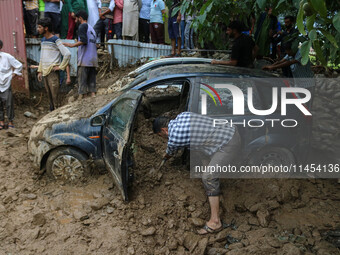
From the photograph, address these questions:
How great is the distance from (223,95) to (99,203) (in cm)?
216

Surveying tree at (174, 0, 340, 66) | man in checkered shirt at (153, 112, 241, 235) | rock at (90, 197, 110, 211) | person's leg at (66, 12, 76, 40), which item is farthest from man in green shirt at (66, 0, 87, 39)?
man in checkered shirt at (153, 112, 241, 235)

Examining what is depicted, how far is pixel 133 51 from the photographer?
9.97m

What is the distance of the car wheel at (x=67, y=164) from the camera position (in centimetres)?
460

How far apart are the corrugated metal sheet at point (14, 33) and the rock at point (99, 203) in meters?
5.15

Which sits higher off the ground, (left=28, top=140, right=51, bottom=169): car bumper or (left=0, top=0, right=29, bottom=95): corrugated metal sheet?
(left=0, top=0, right=29, bottom=95): corrugated metal sheet

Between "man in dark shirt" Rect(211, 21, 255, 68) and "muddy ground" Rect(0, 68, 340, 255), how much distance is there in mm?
2020

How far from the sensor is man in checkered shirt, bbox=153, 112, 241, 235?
3.59 meters

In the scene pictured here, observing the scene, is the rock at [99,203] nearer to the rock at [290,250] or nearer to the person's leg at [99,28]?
the rock at [290,250]

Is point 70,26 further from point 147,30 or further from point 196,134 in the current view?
point 196,134

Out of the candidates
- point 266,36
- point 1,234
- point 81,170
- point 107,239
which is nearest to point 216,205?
point 107,239

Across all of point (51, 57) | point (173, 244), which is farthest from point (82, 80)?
point (173, 244)

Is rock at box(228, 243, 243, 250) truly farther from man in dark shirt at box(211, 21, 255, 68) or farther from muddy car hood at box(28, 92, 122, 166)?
man in dark shirt at box(211, 21, 255, 68)

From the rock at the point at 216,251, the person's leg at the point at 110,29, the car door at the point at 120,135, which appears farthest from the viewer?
the person's leg at the point at 110,29

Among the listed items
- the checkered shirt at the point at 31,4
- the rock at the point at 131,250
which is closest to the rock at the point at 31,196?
the rock at the point at 131,250
